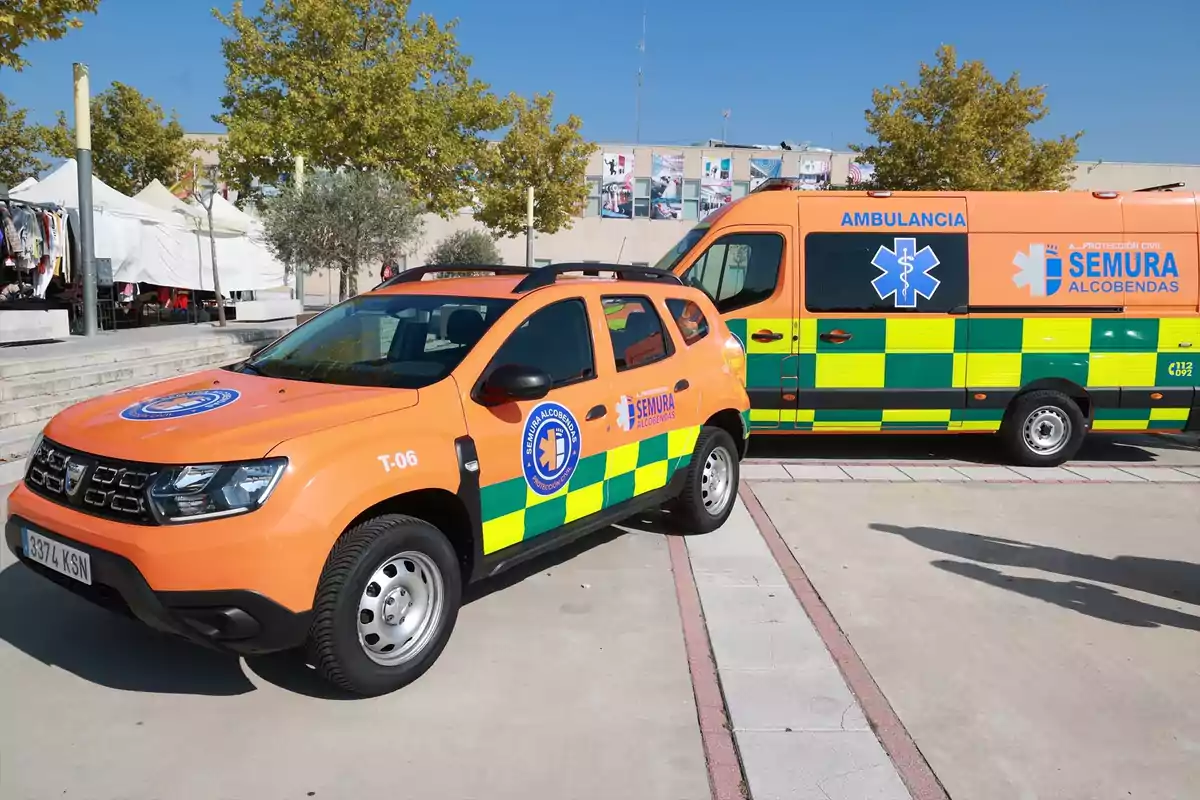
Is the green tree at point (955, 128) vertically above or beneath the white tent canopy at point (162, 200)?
above

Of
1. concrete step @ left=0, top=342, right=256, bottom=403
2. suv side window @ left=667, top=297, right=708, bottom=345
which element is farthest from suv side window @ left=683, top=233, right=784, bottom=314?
concrete step @ left=0, top=342, right=256, bottom=403

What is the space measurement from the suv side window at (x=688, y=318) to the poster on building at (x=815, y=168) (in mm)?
39855

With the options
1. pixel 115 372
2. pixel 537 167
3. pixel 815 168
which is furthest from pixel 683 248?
pixel 815 168

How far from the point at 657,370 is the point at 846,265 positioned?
336 centimetres

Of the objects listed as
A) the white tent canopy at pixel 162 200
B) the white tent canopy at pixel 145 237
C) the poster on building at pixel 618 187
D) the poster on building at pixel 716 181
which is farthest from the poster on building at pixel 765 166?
the white tent canopy at pixel 162 200

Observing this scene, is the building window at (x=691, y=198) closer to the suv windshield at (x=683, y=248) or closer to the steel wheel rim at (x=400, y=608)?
the suv windshield at (x=683, y=248)

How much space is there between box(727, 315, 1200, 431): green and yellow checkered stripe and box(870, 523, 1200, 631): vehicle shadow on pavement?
6.77 ft

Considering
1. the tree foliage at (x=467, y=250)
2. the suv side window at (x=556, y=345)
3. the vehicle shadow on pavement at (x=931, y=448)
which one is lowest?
the vehicle shadow on pavement at (x=931, y=448)

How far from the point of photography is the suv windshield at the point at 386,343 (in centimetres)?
381

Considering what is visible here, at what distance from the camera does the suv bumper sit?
2.88 metres

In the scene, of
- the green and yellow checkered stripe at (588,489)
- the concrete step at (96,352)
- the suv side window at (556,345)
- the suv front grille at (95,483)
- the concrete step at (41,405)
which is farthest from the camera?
the concrete step at (96,352)

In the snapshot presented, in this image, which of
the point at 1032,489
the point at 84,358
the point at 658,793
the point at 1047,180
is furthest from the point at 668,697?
the point at 1047,180

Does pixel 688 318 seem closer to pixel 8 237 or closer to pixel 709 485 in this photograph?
pixel 709 485

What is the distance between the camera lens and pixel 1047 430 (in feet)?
25.3
